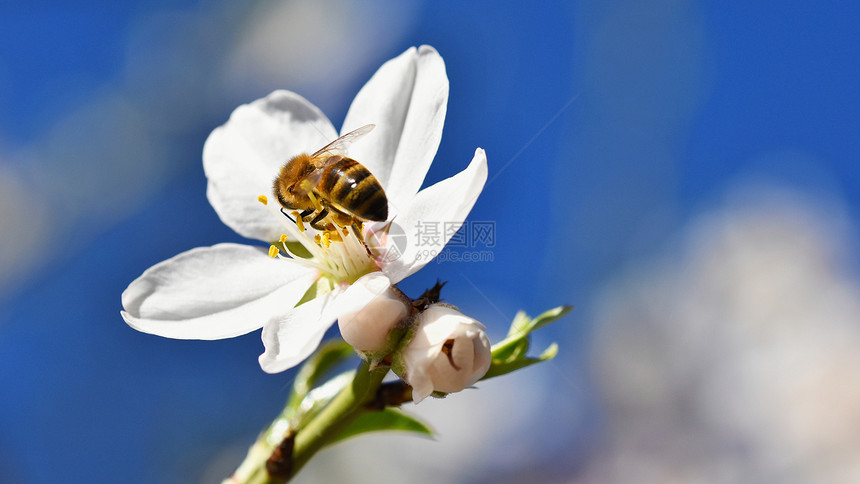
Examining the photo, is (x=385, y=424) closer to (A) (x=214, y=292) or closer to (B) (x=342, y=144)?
(A) (x=214, y=292)

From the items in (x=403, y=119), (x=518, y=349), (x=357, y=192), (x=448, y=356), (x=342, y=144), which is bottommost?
(x=448, y=356)

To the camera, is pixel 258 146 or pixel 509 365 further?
pixel 258 146

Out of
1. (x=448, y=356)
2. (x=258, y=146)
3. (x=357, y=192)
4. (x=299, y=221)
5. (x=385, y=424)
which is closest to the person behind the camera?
(x=448, y=356)

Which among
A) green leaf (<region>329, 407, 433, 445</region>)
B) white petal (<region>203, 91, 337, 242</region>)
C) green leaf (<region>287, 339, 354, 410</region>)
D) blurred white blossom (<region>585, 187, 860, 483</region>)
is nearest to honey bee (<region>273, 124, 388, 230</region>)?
white petal (<region>203, 91, 337, 242</region>)

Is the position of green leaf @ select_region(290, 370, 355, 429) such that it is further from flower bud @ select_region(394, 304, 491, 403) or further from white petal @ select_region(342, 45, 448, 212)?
white petal @ select_region(342, 45, 448, 212)

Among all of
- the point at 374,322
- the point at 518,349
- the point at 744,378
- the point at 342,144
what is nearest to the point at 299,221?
the point at 342,144

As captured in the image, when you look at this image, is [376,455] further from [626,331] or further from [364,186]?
[364,186]

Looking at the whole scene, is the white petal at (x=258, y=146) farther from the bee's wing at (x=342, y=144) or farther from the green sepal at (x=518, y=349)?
the green sepal at (x=518, y=349)
